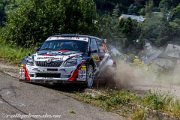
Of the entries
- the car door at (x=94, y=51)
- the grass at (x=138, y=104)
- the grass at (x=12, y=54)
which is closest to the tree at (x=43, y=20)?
the grass at (x=12, y=54)

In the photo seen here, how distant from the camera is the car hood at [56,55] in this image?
40.0ft

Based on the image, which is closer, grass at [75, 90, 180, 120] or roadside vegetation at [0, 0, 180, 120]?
grass at [75, 90, 180, 120]

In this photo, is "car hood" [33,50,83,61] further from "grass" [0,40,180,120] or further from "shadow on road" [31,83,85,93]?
"grass" [0,40,180,120]

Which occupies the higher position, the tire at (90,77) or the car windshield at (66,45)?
the car windshield at (66,45)

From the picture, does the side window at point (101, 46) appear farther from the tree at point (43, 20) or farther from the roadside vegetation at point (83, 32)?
the tree at point (43, 20)

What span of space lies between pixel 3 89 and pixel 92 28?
1348 centimetres

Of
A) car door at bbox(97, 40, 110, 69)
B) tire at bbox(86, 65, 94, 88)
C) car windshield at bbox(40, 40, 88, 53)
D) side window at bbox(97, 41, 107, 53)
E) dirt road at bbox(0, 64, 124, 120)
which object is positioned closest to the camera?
dirt road at bbox(0, 64, 124, 120)

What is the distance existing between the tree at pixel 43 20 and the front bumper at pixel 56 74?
10472 mm

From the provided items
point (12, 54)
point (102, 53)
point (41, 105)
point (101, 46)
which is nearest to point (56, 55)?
point (102, 53)

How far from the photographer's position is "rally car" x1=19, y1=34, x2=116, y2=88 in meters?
12.0

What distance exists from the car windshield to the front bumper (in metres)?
1.23

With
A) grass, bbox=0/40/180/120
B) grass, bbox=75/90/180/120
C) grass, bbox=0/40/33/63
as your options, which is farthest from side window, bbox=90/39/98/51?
grass, bbox=0/40/33/63

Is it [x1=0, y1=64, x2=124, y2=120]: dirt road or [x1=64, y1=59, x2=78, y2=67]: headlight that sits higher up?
[x1=64, y1=59, x2=78, y2=67]: headlight

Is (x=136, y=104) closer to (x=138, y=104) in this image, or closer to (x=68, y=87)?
(x=138, y=104)
